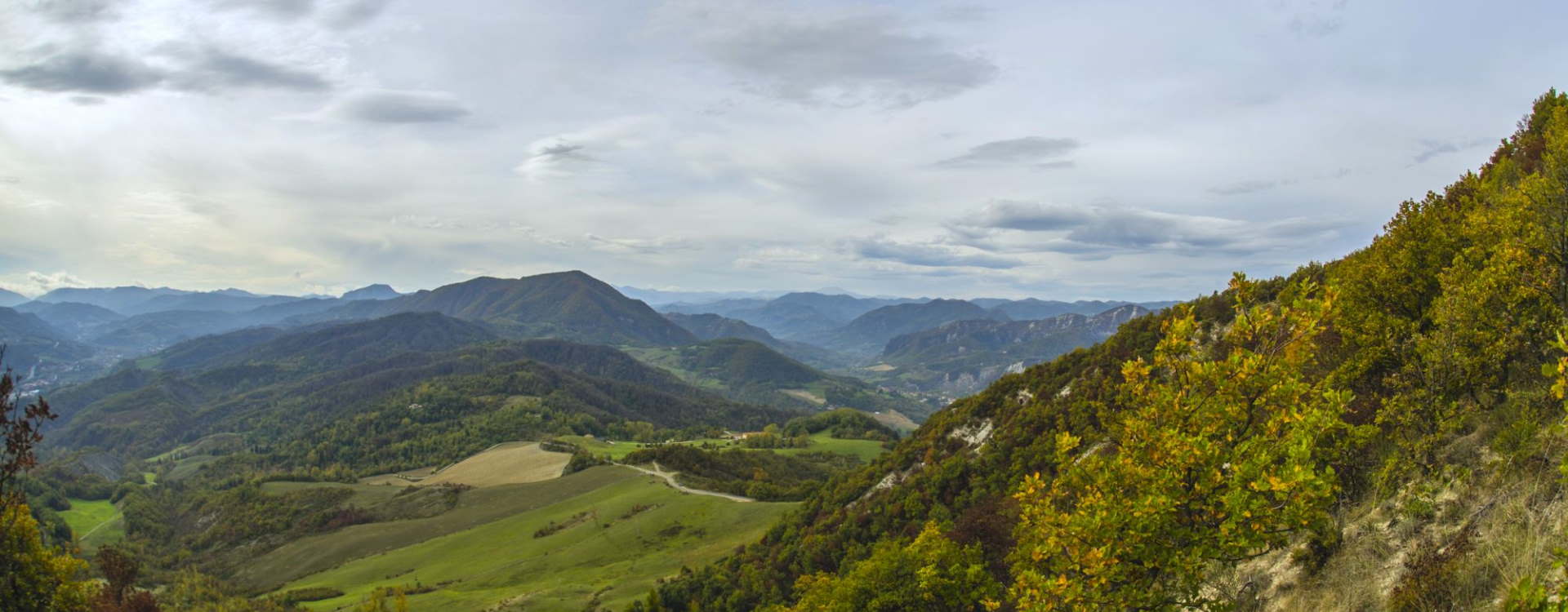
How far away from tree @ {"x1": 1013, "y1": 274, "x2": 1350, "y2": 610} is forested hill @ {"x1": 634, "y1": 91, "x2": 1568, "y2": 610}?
0.17 feet

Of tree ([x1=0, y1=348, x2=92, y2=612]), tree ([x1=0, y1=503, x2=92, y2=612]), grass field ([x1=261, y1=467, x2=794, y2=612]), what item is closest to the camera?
tree ([x1=0, y1=348, x2=92, y2=612])

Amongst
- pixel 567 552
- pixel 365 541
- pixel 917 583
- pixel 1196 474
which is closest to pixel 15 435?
pixel 1196 474

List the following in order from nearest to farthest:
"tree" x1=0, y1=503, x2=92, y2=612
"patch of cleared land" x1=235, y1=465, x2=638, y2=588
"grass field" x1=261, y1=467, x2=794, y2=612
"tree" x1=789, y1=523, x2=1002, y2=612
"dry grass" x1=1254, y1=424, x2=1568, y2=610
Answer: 1. "dry grass" x1=1254, y1=424, x2=1568, y2=610
2. "tree" x1=0, y1=503, x2=92, y2=612
3. "tree" x1=789, y1=523, x2=1002, y2=612
4. "grass field" x1=261, y1=467, x2=794, y2=612
5. "patch of cleared land" x1=235, y1=465, x2=638, y2=588

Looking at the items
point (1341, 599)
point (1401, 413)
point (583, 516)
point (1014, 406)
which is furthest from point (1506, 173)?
point (583, 516)

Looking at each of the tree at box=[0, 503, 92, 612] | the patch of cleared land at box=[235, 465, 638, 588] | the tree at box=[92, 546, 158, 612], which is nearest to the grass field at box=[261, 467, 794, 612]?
the patch of cleared land at box=[235, 465, 638, 588]

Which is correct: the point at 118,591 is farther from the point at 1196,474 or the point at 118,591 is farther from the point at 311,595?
the point at 311,595

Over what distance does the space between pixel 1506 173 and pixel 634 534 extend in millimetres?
138464

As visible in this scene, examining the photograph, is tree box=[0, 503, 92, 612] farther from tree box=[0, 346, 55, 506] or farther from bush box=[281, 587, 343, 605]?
bush box=[281, 587, 343, 605]

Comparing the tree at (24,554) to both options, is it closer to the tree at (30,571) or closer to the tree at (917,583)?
the tree at (30,571)

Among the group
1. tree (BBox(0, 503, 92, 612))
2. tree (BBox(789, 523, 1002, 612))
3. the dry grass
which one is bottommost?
tree (BBox(789, 523, 1002, 612))

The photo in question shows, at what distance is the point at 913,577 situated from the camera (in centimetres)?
3566

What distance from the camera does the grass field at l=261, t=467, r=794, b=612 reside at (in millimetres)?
109688

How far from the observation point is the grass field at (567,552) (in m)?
110

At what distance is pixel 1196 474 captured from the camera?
1314 centimetres
